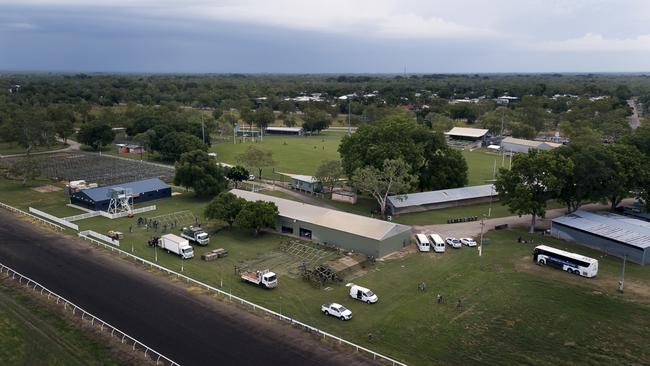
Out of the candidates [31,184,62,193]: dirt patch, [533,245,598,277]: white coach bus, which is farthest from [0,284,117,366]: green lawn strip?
[31,184,62,193]: dirt patch

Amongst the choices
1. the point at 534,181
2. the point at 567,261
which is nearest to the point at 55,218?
the point at 534,181

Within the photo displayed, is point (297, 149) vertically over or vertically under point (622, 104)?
under

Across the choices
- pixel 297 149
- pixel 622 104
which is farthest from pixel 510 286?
pixel 622 104

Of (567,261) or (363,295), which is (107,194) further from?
(567,261)

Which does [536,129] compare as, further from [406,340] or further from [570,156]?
[406,340]

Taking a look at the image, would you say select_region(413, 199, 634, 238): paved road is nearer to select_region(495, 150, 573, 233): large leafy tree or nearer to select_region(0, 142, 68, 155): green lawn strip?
select_region(495, 150, 573, 233): large leafy tree

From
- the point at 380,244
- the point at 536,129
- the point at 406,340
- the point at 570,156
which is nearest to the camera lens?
the point at 406,340
